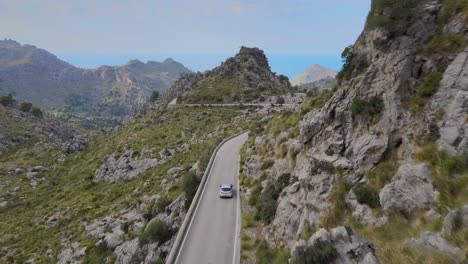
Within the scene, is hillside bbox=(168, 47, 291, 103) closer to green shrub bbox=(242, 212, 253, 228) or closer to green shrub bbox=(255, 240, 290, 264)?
green shrub bbox=(242, 212, 253, 228)

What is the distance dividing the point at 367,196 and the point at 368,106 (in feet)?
18.3

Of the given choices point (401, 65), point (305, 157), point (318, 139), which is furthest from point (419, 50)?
point (305, 157)

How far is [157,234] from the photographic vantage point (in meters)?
21.2

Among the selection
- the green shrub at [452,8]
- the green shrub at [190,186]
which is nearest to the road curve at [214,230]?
the green shrub at [190,186]

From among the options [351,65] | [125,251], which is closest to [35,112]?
[125,251]

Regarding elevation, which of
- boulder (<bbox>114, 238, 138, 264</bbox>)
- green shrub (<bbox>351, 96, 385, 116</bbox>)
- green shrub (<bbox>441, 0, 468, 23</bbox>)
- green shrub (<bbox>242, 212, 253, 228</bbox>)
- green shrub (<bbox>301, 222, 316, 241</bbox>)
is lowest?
boulder (<bbox>114, 238, 138, 264</bbox>)

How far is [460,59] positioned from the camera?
12328 mm

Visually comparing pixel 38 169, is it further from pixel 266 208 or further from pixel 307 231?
pixel 307 231

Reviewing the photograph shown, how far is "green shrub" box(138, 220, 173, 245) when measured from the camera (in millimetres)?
21141

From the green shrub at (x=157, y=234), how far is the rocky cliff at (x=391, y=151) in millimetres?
7089

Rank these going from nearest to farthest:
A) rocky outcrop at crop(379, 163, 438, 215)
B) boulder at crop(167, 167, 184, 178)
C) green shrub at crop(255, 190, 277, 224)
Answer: rocky outcrop at crop(379, 163, 438, 215) → green shrub at crop(255, 190, 277, 224) → boulder at crop(167, 167, 184, 178)

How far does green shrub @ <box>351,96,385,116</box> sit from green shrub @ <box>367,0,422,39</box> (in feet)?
13.4

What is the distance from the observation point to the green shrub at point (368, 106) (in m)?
15.0

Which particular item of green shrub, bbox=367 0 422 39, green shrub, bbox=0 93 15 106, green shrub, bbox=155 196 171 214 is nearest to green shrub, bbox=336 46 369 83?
green shrub, bbox=367 0 422 39
